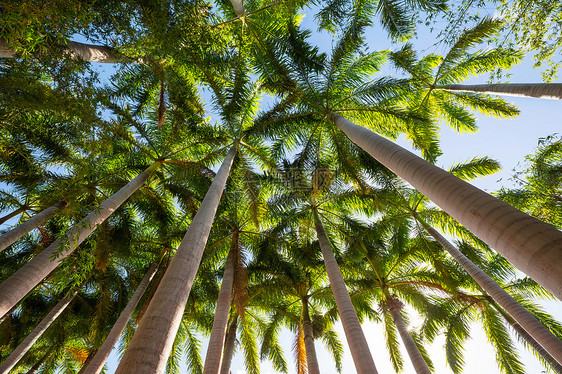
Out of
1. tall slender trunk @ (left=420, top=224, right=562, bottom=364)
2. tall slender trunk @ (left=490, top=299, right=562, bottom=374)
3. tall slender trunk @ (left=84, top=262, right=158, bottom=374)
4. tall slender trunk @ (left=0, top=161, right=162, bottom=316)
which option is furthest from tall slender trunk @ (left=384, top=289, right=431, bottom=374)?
tall slender trunk @ (left=0, top=161, right=162, bottom=316)

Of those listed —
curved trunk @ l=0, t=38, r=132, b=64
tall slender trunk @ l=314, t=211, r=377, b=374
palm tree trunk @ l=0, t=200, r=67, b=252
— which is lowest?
tall slender trunk @ l=314, t=211, r=377, b=374

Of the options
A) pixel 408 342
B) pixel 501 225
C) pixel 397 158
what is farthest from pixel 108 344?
pixel 501 225

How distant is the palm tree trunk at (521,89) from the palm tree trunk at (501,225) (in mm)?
5904

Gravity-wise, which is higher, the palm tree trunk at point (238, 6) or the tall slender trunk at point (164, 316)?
the palm tree trunk at point (238, 6)

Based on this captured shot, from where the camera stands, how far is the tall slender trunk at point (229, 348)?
9.96 meters

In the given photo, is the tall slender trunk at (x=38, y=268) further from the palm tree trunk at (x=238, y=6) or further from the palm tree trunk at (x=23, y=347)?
the palm tree trunk at (x=23, y=347)

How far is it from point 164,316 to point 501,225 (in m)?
3.41

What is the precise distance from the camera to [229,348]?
10.7 metres

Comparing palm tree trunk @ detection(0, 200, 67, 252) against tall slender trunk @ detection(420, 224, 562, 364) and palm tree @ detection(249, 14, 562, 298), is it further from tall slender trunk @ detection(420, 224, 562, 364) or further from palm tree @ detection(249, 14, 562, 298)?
tall slender trunk @ detection(420, 224, 562, 364)

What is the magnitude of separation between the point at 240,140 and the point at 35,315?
48.2ft

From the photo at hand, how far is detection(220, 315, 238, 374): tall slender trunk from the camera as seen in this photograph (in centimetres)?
996

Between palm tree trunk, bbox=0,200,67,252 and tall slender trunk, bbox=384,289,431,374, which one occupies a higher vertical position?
palm tree trunk, bbox=0,200,67,252

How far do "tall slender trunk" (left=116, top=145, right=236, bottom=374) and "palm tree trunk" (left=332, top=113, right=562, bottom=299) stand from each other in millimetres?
3260

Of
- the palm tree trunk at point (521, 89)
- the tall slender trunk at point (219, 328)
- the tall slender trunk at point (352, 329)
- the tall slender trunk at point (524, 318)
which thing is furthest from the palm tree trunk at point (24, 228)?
the palm tree trunk at point (521, 89)
